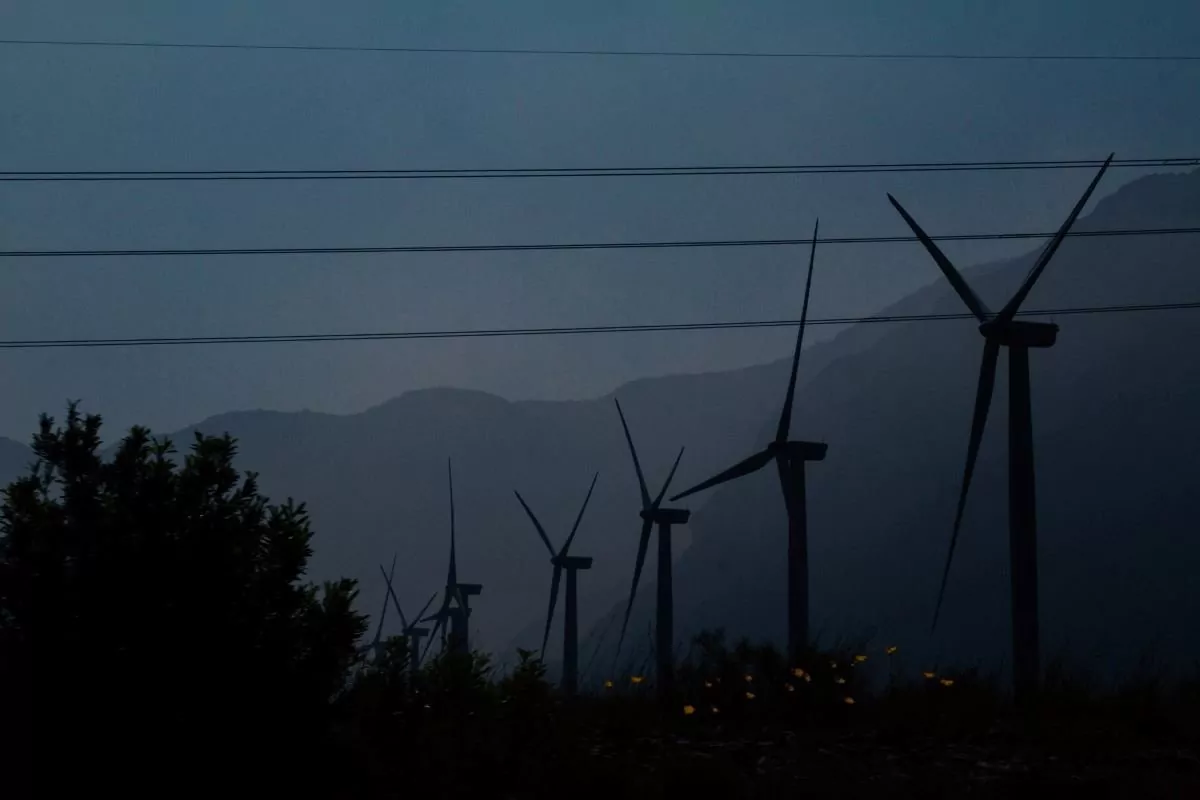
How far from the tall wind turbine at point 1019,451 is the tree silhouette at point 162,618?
11.0m

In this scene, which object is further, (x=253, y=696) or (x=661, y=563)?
(x=661, y=563)

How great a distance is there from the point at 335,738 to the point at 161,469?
300cm

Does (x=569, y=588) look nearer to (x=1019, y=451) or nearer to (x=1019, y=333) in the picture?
(x=1019, y=333)

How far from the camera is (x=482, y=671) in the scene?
15.9 m

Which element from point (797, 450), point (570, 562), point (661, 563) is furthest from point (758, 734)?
point (570, 562)

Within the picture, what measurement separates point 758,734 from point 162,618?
8.86 meters

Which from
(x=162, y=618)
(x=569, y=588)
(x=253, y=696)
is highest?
(x=569, y=588)

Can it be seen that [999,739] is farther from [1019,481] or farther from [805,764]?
A: [1019,481]

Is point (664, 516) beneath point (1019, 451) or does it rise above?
above

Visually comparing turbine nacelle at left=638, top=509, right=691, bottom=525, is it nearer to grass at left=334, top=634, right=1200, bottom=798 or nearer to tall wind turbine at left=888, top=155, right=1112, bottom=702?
tall wind turbine at left=888, top=155, right=1112, bottom=702

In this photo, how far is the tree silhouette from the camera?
1170cm

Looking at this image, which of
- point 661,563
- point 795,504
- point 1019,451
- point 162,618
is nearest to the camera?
point 162,618

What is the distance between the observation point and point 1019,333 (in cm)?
2753

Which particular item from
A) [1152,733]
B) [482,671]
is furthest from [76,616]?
[1152,733]
